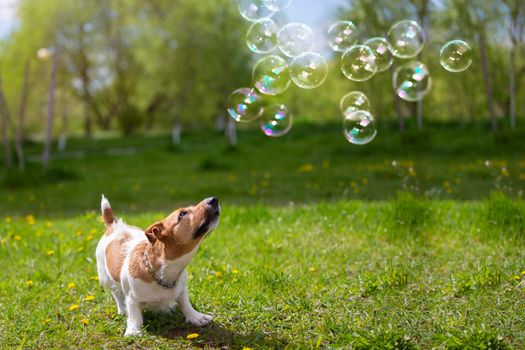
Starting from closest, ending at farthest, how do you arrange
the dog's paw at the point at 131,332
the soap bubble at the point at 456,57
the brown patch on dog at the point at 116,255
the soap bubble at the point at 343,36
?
the dog's paw at the point at 131,332
the brown patch on dog at the point at 116,255
the soap bubble at the point at 456,57
the soap bubble at the point at 343,36

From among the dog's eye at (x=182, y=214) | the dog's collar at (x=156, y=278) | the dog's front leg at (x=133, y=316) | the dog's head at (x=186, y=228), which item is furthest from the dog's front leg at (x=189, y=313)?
the dog's eye at (x=182, y=214)

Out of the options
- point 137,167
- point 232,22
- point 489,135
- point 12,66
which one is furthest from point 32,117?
point 489,135

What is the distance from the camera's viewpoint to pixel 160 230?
12.1 ft

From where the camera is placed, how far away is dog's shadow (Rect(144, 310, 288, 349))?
3.65 metres

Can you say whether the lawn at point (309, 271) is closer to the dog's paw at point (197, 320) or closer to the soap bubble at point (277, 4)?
the dog's paw at point (197, 320)

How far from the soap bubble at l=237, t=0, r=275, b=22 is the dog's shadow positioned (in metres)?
3.74

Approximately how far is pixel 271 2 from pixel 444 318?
4.22 metres

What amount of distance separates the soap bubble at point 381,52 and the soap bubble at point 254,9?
4.04ft

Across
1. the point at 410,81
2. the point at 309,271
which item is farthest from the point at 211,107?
the point at 309,271

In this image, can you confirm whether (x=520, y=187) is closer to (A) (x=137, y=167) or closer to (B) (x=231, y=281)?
(B) (x=231, y=281)

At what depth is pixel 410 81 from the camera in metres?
7.01

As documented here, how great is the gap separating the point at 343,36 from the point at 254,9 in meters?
1.08

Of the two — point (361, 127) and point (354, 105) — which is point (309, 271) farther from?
point (354, 105)

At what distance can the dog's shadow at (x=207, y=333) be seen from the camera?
12.0 ft
